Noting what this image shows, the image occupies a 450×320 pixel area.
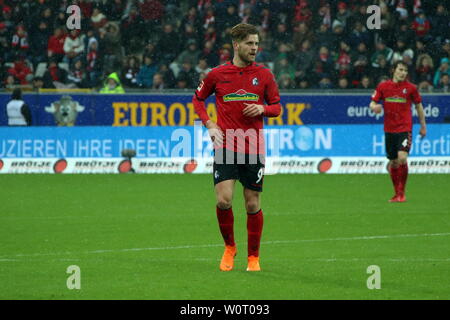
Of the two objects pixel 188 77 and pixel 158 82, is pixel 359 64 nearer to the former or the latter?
pixel 188 77

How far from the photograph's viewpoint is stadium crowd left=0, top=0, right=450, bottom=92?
1010 inches

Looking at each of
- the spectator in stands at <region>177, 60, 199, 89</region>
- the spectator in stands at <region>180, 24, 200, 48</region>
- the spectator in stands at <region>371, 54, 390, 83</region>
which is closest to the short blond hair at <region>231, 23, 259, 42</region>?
the spectator in stands at <region>177, 60, 199, 89</region>

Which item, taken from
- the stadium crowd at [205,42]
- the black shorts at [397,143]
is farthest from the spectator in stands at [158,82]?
the black shorts at [397,143]

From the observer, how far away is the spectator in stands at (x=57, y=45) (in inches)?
→ 1047

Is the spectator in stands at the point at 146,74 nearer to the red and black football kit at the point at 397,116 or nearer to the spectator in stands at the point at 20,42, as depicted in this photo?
the spectator in stands at the point at 20,42

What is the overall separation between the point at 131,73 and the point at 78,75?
136 centimetres

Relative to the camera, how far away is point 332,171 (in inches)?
840

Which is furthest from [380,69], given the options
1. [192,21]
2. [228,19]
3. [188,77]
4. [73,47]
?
[73,47]

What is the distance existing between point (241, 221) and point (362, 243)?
265 cm

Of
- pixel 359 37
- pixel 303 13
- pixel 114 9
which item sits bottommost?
pixel 359 37

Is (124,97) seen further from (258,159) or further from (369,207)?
(258,159)

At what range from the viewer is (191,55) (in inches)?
1041

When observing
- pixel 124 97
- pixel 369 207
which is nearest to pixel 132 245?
pixel 369 207

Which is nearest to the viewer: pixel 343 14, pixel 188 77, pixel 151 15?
pixel 188 77
